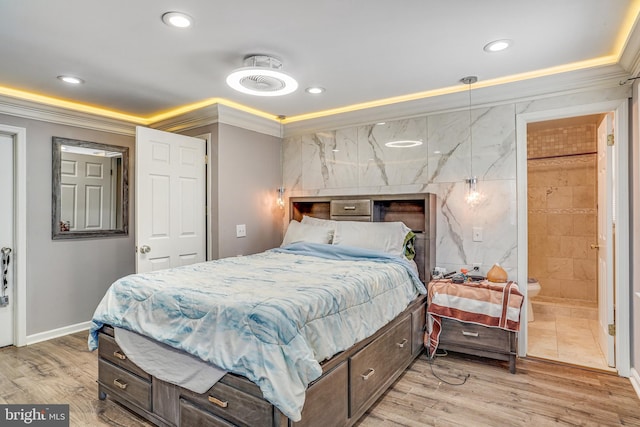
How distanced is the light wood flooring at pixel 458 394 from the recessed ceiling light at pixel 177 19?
2.43 m

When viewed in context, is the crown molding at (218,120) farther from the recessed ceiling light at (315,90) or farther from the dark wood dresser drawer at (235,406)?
the dark wood dresser drawer at (235,406)

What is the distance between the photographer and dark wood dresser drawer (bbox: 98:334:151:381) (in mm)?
2113

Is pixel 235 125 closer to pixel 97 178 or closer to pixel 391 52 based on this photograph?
pixel 97 178

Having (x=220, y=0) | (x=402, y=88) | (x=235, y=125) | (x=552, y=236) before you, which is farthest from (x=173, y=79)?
(x=552, y=236)

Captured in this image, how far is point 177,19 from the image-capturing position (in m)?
2.06

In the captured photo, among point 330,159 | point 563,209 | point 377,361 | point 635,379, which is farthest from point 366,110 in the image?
point 635,379

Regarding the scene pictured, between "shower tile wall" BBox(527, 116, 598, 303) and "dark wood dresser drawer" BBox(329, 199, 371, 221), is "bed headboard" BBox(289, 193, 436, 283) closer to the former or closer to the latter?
"dark wood dresser drawer" BBox(329, 199, 371, 221)

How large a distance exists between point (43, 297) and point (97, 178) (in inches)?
53.1

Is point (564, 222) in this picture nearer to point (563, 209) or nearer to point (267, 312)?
point (563, 209)

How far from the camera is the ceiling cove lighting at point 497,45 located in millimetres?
2341

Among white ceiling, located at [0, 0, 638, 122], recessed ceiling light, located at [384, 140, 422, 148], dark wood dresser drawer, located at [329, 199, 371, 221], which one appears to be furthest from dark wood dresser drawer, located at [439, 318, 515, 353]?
white ceiling, located at [0, 0, 638, 122]

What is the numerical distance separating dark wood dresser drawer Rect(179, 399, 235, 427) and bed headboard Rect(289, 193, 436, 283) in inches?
86.2

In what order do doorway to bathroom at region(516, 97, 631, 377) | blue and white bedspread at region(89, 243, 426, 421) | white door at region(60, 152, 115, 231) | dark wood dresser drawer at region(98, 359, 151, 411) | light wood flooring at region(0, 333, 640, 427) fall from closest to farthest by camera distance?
1. blue and white bedspread at region(89, 243, 426, 421)
2. dark wood dresser drawer at region(98, 359, 151, 411)
3. light wood flooring at region(0, 333, 640, 427)
4. doorway to bathroom at region(516, 97, 631, 377)
5. white door at region(60, 152, 115, 231)

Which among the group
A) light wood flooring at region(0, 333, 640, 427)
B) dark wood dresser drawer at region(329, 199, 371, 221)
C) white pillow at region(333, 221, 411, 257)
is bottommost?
light wood flooring at region(0, 333, 640, 427)
